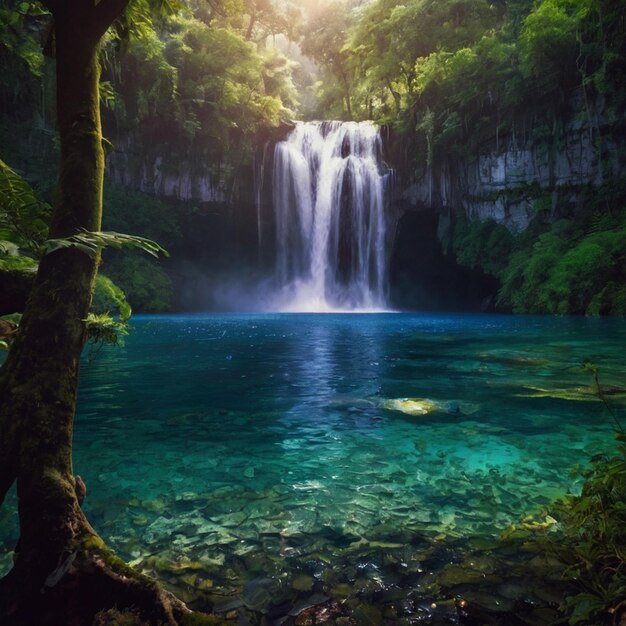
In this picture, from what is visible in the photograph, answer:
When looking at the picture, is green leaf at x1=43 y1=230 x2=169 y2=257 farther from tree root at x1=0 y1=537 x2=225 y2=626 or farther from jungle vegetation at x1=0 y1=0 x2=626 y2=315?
jungle vegetation at x1=0 y1=0 x2=626 y2=315

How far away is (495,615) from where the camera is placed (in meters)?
2.01

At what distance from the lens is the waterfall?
31.0m

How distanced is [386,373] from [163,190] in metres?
28.2

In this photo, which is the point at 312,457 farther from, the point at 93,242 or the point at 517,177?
the point at 517,177

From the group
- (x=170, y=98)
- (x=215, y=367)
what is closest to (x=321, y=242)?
(x=170, y=98)

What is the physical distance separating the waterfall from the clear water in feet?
76.3

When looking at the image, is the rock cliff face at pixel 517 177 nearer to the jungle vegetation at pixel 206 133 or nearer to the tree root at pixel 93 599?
the jungle vegetation at pixel 206 133

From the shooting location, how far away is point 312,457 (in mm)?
4184

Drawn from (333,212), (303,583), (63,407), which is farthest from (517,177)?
(63,407)

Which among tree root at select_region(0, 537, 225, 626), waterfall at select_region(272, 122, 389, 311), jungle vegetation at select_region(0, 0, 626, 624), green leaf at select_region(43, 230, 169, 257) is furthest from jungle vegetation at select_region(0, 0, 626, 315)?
tree root at select_region(0, 537, 225, 626)

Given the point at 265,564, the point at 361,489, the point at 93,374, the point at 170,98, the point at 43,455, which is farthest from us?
the point at 170,98

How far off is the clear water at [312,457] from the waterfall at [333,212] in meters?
23.3

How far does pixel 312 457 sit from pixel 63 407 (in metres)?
2.81

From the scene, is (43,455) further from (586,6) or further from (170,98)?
(170,98)
